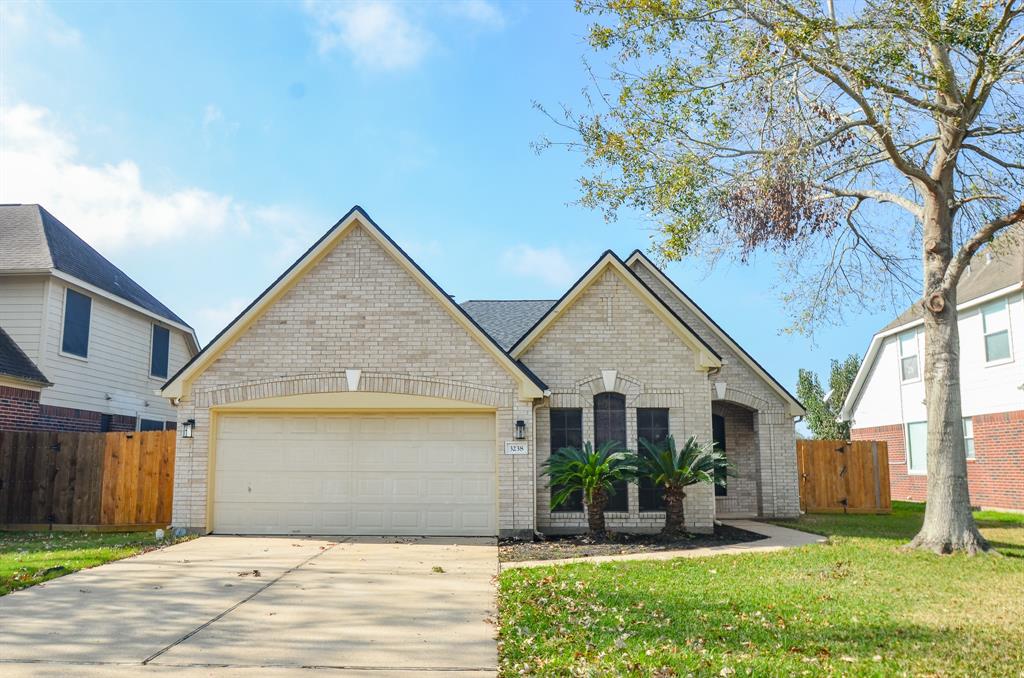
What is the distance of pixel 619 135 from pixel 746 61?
2326mm

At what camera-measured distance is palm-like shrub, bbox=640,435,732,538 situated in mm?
13047

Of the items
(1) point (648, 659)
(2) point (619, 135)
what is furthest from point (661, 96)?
(1) point (648, 659)

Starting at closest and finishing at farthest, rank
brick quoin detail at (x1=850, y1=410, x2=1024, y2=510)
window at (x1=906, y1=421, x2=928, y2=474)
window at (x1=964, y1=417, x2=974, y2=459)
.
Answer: brick quoin detail at (x1=850, y1=410, x2=1024, y2=510) → window at (x1=964, y1=417, x2=974, y2=459) → window at (x1=906, y1=421, x2=928, y2=474)

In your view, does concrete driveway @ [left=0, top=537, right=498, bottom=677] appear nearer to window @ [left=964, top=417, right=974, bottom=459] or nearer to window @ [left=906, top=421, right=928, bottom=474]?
window @ [left=964, top=417, right=974, bottom=459]

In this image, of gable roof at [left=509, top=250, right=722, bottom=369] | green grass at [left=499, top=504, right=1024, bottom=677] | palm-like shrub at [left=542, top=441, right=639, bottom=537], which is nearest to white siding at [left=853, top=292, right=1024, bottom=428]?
gable roof at [left=509, top=250, right=722, bottom=369]

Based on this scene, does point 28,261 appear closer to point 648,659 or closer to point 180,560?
point 180,560

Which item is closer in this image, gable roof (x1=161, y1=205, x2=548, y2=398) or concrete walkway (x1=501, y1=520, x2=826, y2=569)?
concrete walkway (x1=501, y1=520, x2=826, y2=569)

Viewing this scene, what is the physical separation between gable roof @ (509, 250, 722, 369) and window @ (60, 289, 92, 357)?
36.2ft

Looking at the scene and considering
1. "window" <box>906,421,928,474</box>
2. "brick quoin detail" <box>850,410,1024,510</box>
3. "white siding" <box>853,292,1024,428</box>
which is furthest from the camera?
"window" <box>906,421,928,474</box>

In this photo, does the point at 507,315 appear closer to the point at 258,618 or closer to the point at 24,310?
the point at 24,310

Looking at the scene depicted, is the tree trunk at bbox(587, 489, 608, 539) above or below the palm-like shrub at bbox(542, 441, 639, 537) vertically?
below

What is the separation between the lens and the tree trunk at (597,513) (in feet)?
42.8

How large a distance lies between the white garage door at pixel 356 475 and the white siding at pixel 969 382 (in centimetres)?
1283

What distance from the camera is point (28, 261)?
17.1 meters
